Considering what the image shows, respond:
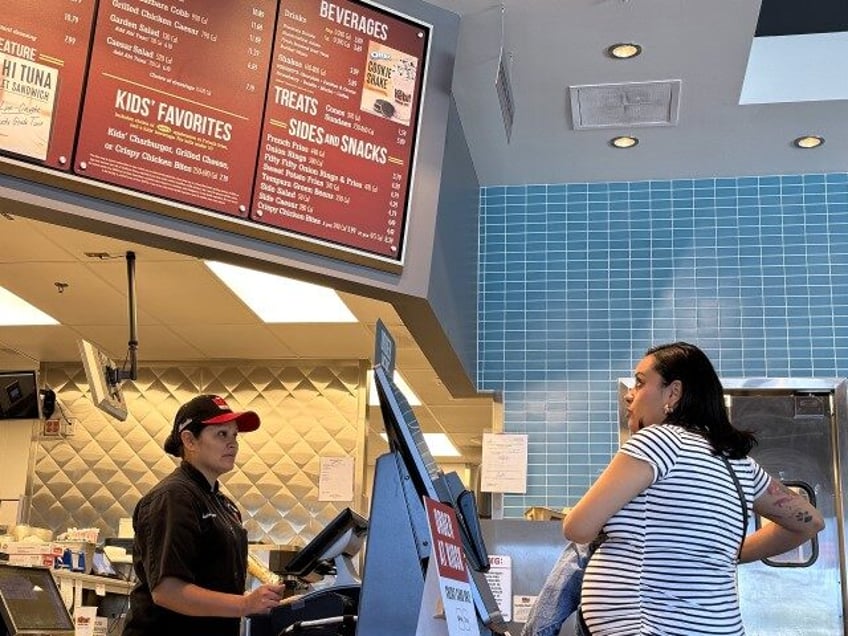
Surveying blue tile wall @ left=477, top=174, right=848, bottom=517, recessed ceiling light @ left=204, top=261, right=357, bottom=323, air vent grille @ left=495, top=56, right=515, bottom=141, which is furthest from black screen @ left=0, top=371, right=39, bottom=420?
air vent grille @ left=495, top=56, right=515, bottom=141

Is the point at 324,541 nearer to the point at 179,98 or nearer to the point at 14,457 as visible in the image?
the point at 179,98

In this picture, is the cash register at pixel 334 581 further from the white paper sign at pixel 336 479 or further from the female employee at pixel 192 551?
the white paper sign at pixel 336 479

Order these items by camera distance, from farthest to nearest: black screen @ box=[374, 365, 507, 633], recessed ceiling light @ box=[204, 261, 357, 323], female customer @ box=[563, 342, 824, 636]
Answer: recessed ceiling light @ box=[204, 261, 357, 323]
female customer @ box=[563, 342, 824, 636]
black screen @ box=[374, 365, 507, 633]

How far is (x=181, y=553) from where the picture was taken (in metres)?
2.87

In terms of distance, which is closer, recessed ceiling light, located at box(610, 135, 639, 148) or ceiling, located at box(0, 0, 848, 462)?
ceiling, located at box(0, 0, 848, 462)

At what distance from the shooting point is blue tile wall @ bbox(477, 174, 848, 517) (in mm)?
5598

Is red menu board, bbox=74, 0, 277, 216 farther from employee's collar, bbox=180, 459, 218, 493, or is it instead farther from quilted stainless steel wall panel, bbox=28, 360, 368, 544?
quilted stainless steel wall panel, bbox=28, 360, 368, 544

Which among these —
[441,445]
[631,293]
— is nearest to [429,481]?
[631,293]

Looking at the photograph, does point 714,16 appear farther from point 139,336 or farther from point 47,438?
point 47,438

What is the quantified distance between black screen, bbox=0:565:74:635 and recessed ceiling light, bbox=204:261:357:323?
5.67 ft

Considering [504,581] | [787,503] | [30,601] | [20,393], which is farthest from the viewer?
[20,393]

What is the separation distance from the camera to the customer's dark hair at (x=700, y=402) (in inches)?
99.6

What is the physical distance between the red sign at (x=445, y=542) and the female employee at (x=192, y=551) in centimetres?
83

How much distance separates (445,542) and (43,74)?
1957 millimetres
